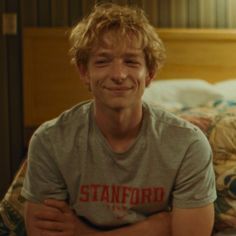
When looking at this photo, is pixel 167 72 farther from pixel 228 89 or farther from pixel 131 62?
pixel 131 62

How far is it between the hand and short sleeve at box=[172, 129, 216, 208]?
0.27 metres

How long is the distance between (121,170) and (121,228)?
163 millimetres

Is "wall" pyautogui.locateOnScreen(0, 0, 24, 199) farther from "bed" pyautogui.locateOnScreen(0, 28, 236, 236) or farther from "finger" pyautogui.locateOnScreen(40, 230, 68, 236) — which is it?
"finger" pyautogui.locateOnScreen(40, 230, 68, 236)

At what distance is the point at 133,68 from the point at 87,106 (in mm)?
213

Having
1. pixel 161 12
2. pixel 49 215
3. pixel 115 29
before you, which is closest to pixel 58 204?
pixel 49 215

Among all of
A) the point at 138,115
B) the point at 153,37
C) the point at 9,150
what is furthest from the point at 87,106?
the point at 9,150

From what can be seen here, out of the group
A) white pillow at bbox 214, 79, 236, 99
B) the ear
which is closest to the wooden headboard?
white pillow at bbox 214, 79, 236, 99

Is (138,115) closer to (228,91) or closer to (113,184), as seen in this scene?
(113,184)

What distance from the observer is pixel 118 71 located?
1377 millimetres

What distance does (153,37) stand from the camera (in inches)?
57.5

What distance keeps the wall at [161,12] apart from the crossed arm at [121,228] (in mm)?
1496

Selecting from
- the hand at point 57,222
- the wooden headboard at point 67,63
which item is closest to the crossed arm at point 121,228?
the hand at point 57,222

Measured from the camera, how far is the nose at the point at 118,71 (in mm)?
1369

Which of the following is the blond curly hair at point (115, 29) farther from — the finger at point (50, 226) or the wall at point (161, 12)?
the wall at point (161, 12)
